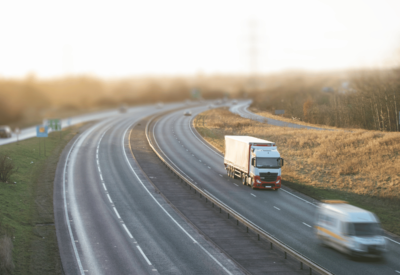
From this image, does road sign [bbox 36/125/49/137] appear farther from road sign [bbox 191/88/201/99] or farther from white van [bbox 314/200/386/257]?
white van [bbox 314/200/386/257]

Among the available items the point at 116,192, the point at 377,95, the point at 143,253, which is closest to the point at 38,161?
the point at 116,192

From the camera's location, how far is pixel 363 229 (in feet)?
70.6

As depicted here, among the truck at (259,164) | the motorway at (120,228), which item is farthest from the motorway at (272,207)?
the motorway at (120,228)

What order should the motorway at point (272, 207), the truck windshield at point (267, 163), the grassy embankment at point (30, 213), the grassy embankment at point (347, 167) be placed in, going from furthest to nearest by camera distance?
1. the truck windshield at point (267, 163)
2. the grassy embankment at point (347, 167)
3. the grassy embankment at point (30, 213)
4. the motorway at point (272, 207)

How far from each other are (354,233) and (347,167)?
25.4m

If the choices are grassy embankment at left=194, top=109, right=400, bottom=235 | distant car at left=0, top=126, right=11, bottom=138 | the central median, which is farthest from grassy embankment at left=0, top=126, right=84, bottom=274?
grassy embankment at left=194, top=109, right=400, bottom=235

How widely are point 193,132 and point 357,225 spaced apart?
60.2 m

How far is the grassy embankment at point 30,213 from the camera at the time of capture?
854 inches

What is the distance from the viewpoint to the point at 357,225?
848 inches

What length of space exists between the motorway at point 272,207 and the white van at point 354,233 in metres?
0.69

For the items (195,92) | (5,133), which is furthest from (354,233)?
(5,133)

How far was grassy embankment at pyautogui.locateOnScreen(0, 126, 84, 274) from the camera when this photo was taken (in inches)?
854

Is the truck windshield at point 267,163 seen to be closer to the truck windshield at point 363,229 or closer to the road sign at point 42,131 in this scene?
the truck windshield at point 363,229

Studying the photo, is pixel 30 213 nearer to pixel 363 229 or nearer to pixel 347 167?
pixel 363 229
